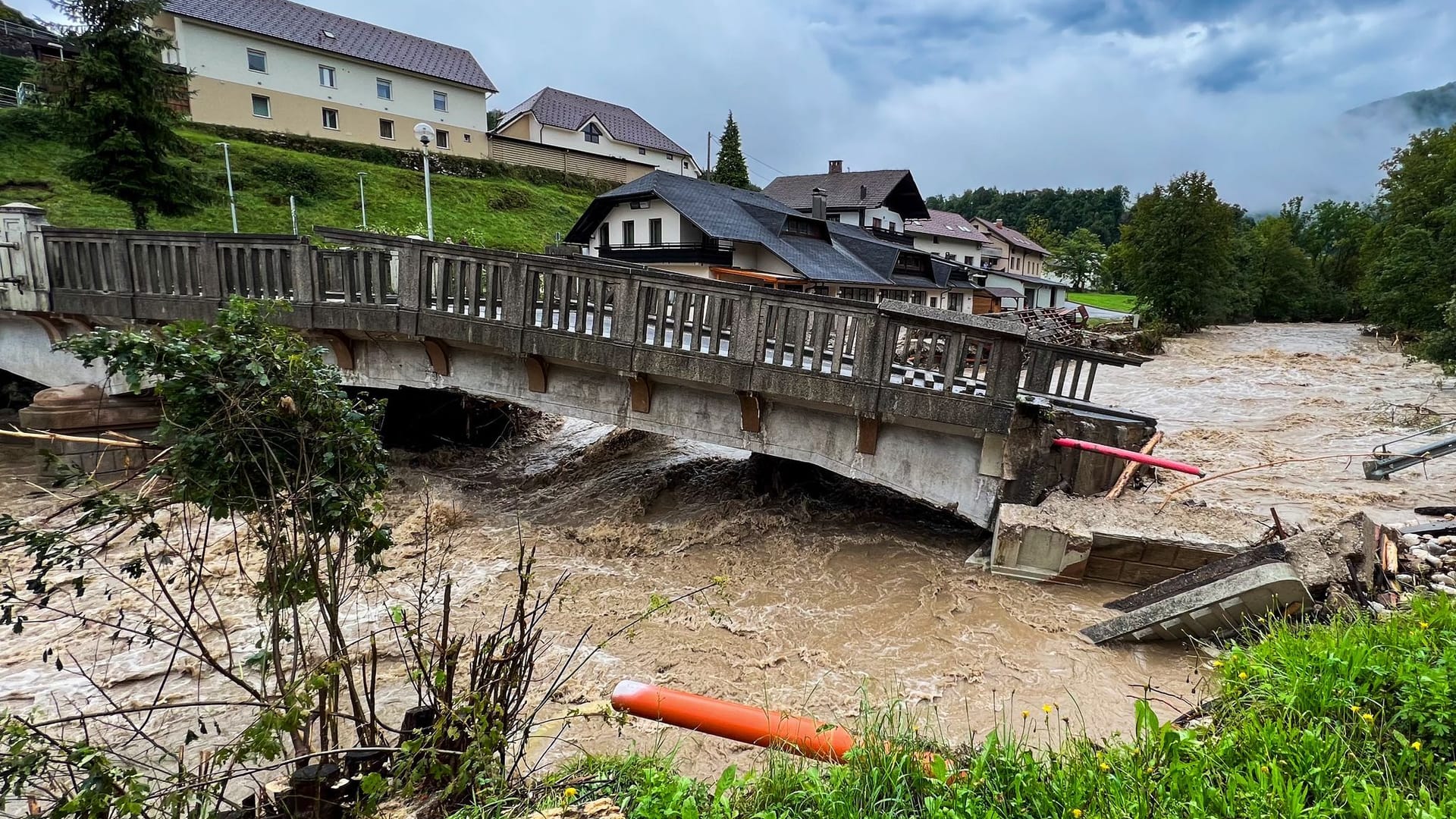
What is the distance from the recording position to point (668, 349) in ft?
27.0

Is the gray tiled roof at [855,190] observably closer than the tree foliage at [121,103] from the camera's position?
No

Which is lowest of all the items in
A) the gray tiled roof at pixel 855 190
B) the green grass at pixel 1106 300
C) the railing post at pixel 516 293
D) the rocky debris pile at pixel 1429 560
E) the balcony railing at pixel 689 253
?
the rocky debris pile at pixel 1429 560

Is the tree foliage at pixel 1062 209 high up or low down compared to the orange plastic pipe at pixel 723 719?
up

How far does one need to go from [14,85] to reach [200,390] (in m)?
42.2

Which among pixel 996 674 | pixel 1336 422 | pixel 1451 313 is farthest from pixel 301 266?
pixel 1451 313

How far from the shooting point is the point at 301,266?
31.0 ft

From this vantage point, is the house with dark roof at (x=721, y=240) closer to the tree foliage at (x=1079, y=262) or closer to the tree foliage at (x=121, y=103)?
the tree foliage at (x=121, y=103)

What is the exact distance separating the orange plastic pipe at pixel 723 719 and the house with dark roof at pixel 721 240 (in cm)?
2362

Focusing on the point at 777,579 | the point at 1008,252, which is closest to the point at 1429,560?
the point at 777,579

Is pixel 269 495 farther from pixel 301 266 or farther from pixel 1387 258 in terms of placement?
pixel 1387 258

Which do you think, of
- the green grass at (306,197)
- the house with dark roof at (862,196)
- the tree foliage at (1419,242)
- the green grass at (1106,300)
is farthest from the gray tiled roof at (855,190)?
the tree foliage at (1419,242)

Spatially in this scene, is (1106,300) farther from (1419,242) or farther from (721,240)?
(721,240)

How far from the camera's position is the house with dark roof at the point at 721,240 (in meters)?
28.9

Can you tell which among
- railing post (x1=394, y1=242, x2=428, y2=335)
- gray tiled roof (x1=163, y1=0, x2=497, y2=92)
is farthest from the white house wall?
railing post (x1=394, y1=242, x2=428, y2=335)
